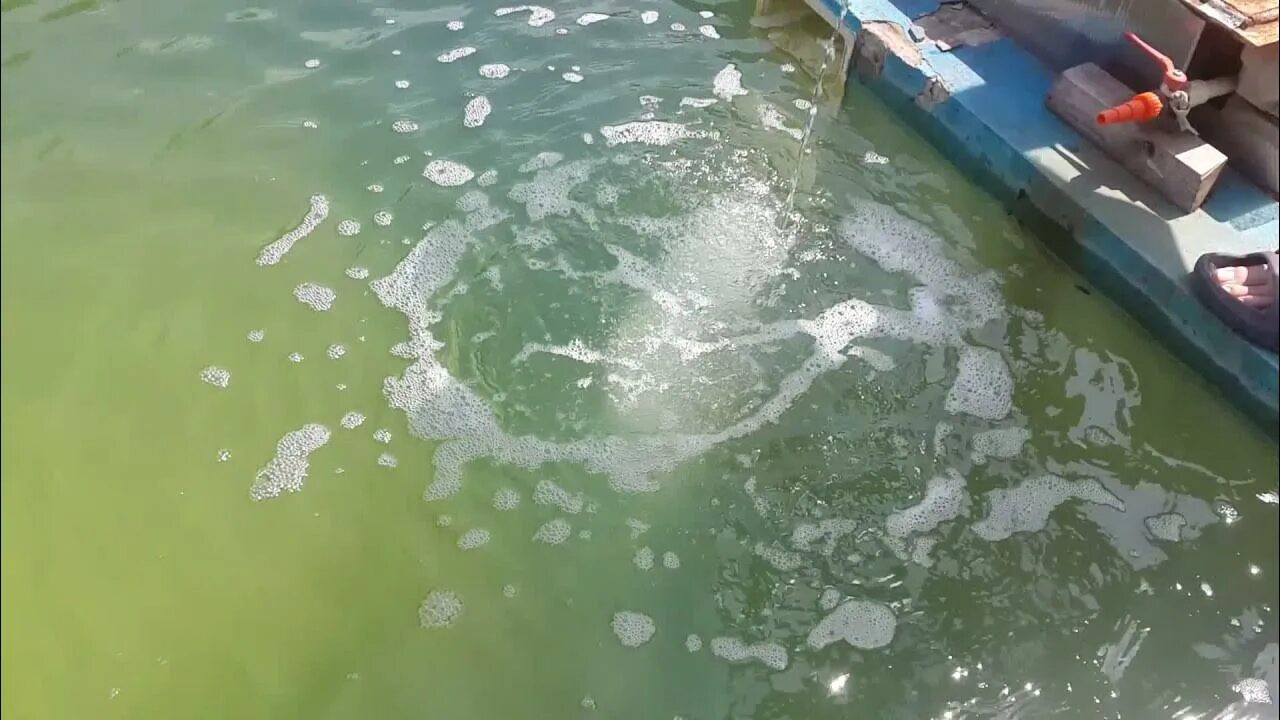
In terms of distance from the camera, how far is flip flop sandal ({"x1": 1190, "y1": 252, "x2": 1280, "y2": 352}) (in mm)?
3090

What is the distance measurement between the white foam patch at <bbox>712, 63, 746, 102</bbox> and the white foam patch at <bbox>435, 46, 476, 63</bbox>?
120cm

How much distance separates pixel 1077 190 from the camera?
11.8ft

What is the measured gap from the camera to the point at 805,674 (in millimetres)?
2854

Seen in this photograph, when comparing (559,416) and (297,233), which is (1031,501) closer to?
(559,416)

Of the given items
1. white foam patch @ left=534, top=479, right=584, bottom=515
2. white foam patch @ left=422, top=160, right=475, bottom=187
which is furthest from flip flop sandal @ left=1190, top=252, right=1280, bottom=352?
white foam patch @ left=422, top=160, right=475, bottom=187

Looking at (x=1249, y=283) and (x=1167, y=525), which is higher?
(x=1249, y=283)

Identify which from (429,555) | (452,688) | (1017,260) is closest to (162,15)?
(429,555)

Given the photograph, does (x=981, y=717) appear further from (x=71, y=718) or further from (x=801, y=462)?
(x=71, y=718)

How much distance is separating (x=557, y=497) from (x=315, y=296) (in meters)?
1.34

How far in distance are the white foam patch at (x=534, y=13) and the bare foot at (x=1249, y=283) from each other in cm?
324

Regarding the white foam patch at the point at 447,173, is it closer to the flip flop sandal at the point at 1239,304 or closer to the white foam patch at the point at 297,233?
the white foam patch at the point at 297,233

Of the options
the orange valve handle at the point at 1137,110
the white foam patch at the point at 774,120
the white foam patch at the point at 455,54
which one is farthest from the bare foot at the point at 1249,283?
the white foam patch at the point at 455,54

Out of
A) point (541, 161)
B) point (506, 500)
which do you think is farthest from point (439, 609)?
point (541, 161)

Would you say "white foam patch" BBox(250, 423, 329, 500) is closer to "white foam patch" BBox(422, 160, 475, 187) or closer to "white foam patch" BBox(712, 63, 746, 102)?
"white foam patch" BBox(422, 160, 475, 187)
